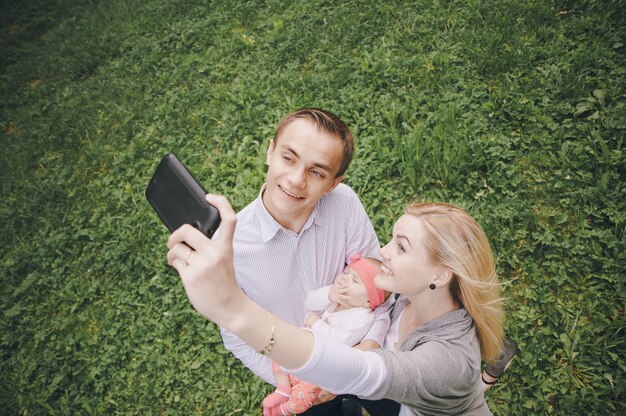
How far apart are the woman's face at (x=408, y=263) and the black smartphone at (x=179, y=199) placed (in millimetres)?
1064

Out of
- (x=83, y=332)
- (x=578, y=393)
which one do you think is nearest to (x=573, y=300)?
(x=578, y=393)

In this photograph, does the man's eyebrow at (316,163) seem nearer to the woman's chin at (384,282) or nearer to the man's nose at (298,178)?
the man's nose at (298,178)

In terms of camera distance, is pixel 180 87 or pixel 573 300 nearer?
pixel 573 300

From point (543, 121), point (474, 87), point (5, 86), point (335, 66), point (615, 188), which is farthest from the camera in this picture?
point (5, 86)

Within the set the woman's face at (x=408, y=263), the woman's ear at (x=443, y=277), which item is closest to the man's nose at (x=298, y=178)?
the woman's face at (x=408, y=263)

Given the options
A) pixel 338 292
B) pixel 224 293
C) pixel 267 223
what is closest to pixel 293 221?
pixel 267 223

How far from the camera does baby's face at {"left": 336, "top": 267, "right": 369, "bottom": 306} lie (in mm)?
2291

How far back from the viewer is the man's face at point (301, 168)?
212 cm

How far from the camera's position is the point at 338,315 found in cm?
239

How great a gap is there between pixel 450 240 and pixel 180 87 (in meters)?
5.20

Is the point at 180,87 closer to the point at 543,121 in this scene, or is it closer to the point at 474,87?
the point at 474,87

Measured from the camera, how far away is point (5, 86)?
717cm

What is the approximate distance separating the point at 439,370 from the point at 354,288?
792 mm

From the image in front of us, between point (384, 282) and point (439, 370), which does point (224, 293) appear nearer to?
point (439, 370)
